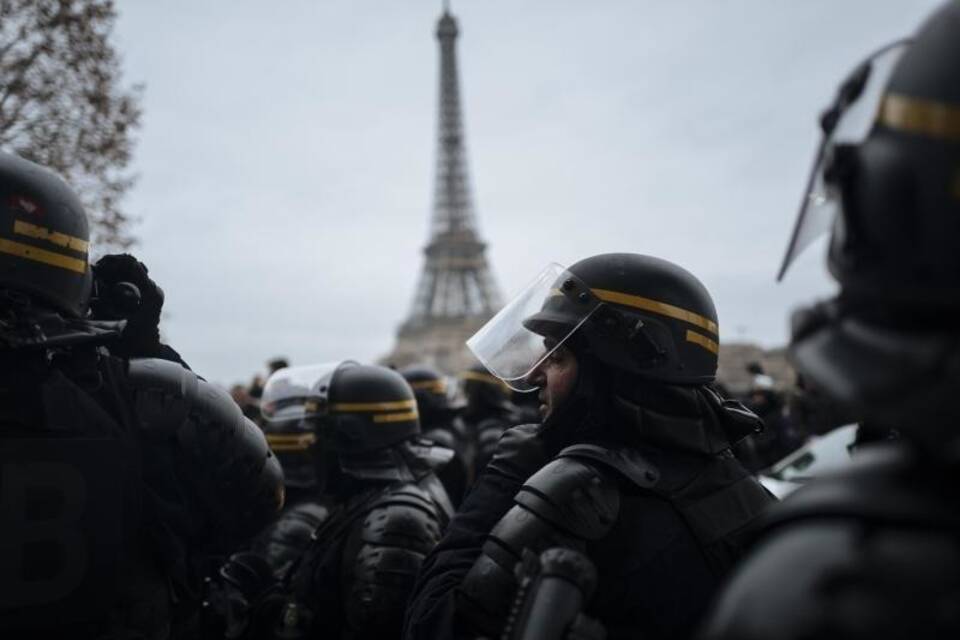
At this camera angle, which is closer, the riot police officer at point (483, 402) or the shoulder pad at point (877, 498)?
the shoulder pad at point (877, 498)

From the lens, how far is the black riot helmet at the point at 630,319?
2.95 m

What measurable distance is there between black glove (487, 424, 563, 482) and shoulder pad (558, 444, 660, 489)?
0.93 feet

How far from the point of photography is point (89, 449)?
2.72 meters

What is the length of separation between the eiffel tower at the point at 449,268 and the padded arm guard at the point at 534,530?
73491 millimetres

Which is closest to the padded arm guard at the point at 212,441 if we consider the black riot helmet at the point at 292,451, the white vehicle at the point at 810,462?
the black riot helmet at the point at 292,451

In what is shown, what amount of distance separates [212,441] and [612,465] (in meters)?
1.45

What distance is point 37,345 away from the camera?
272 centimetres

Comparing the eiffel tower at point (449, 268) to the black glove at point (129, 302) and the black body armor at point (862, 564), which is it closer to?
the black glove at point (129, 302)

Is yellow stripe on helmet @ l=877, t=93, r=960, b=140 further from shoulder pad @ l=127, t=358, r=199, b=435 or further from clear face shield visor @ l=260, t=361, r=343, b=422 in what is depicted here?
clear face shield visor @ l=260, t=361, r=343, b=422

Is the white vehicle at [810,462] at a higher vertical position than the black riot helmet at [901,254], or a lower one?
lower

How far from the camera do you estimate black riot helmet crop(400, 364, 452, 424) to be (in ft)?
29.8

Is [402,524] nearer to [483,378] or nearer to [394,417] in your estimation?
→ [394,417]

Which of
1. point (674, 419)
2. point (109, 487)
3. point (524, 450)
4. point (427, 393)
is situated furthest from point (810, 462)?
point (109, 487)

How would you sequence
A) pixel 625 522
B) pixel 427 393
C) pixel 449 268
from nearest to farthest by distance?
pixel 625 522
pixel 427 393
pixel 449 268
